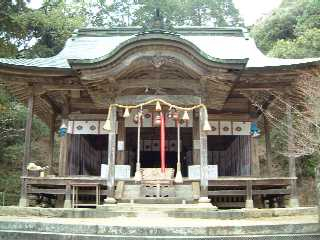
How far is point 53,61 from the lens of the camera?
13.2 m

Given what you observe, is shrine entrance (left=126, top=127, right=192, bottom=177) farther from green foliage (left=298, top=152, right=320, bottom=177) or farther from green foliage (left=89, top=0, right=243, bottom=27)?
green foliage (left=89, top=0, right=243, bottom=27)

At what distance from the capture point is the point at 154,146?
17.2 meters

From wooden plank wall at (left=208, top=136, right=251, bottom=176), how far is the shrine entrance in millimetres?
1192

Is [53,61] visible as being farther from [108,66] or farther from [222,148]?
[222,148]

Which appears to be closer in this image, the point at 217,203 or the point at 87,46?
the point at 217,203

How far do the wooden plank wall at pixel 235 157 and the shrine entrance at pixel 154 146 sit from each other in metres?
1.19

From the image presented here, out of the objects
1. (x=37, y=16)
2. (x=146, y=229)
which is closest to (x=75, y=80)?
(x=146, y=229)

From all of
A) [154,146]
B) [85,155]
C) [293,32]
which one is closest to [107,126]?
[85,155]

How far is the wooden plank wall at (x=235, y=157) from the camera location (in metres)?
14.1

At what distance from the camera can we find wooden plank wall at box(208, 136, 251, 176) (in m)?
14.1

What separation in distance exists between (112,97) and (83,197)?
363 centimetres

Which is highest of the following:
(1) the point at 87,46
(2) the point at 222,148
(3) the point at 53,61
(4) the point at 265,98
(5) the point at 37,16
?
(5) the point at 37,16

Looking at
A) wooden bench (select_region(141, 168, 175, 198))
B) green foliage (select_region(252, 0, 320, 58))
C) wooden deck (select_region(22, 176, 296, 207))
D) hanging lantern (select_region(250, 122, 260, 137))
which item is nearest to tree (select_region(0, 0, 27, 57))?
wooden deck (select_region(22, 176, 296, 207))

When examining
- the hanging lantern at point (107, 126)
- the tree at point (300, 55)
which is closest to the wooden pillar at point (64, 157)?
the hanging lantern at point (107, 126)
